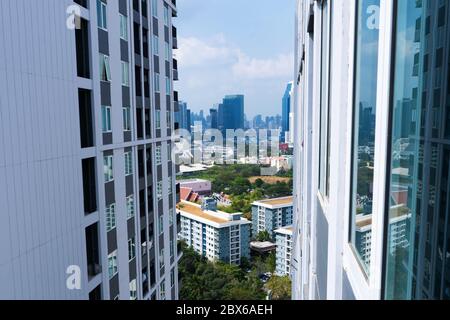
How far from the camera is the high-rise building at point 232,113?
5.78m

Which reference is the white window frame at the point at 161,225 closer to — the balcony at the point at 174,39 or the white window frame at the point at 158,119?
the white window frame at the point at 158,119

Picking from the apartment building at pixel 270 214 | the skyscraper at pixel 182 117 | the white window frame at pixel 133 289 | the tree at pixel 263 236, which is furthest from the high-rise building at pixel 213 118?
the tree at pixel 263 236

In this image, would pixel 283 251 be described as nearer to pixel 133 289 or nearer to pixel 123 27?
pixel 133 289

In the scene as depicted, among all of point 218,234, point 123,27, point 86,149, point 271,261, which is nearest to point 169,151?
point 123,27

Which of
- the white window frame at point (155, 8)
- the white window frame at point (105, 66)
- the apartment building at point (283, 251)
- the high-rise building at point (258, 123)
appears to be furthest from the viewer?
the apartment building at point (283, 251)

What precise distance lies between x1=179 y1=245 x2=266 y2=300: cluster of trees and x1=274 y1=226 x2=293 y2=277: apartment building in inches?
40.0

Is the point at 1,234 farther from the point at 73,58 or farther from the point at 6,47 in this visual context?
the point at 73,58

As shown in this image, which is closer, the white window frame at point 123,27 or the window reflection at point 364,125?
the window reflection at point 364,125

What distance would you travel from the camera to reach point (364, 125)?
81 cm

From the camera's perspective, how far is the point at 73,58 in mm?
3615

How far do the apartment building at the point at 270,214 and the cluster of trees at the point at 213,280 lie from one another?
1.79 m

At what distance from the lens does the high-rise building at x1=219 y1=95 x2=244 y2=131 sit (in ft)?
18.9

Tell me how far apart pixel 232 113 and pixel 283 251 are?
753 cm

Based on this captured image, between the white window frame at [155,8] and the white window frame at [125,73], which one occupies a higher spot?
the white window frame at [155,8]
